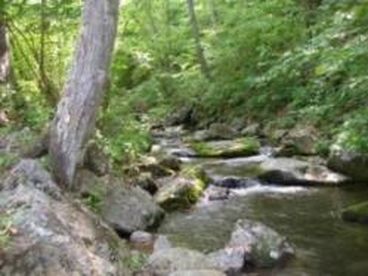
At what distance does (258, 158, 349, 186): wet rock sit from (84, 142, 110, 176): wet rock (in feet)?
11.9

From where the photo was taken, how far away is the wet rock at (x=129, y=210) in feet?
29.7

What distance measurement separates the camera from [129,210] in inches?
372

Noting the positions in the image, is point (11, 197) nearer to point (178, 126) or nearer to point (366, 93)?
point (366, 93)

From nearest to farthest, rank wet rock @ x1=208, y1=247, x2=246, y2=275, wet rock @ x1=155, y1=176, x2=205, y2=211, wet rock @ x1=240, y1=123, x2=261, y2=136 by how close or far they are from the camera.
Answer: wet rock @ x1=208, y1=247, x2=246, y2=275 → wet rock @ x1=155, y1=176, x2=205, y2=211 → wet rock @ x1=240, y1=123, x2=261, y2=136

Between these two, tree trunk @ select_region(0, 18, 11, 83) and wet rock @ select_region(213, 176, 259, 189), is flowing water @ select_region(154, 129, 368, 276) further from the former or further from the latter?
tree trunk @ select_region(0, 18, 11, 83)

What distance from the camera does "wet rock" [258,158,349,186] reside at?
39.5ft

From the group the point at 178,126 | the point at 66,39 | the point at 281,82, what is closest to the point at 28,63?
the point at 66,39

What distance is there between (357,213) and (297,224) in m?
0.86

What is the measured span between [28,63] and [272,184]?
5038 mm

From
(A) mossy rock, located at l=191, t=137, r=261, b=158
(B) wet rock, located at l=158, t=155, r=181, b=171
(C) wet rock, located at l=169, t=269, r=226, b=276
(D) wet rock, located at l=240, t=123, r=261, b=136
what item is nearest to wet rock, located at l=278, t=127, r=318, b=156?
(A) mossy rock, located at l=191, t=137, r=261, b=158

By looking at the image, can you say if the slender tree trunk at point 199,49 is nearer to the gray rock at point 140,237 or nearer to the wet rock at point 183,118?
the wet rock at point 183,118

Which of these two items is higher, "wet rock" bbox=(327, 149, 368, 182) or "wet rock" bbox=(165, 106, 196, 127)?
"wet rock" bbox=(327, 149, 368, 182)

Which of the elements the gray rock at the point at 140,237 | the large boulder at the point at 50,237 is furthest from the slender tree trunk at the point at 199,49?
the large boulder at the point at 50,237

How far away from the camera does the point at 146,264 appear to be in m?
Answer: 7.12
